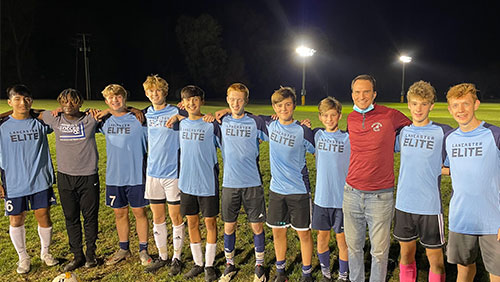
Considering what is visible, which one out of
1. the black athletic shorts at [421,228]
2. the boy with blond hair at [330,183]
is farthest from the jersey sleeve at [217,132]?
the black athletic shorts at [421,228]

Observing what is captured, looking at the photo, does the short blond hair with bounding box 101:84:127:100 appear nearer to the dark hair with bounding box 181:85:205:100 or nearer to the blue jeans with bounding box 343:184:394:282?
the dark hair with bounding box 181:85:205:100

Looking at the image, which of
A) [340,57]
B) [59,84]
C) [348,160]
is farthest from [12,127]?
[340,57]

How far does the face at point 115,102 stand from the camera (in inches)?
181

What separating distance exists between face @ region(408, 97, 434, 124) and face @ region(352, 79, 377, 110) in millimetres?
381

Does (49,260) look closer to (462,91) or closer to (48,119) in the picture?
(48,119)

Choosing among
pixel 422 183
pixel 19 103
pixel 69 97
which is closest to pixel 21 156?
pixel 19 103

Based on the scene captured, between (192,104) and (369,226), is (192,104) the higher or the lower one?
the higher one

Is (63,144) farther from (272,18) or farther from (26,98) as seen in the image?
(272,18)

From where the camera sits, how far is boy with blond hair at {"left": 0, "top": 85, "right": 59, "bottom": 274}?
452 cm

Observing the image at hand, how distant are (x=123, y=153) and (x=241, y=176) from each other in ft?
5.11

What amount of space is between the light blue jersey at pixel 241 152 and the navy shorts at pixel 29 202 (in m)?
2.30

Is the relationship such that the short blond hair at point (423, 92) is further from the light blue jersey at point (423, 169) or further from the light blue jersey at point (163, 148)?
the light blue jersey at point (163, 148)

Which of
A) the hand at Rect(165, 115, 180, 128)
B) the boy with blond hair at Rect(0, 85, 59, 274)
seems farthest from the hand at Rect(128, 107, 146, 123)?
the boy with blond hair at Rect(0, 85, 59, 274)

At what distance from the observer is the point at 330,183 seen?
4.05 m
